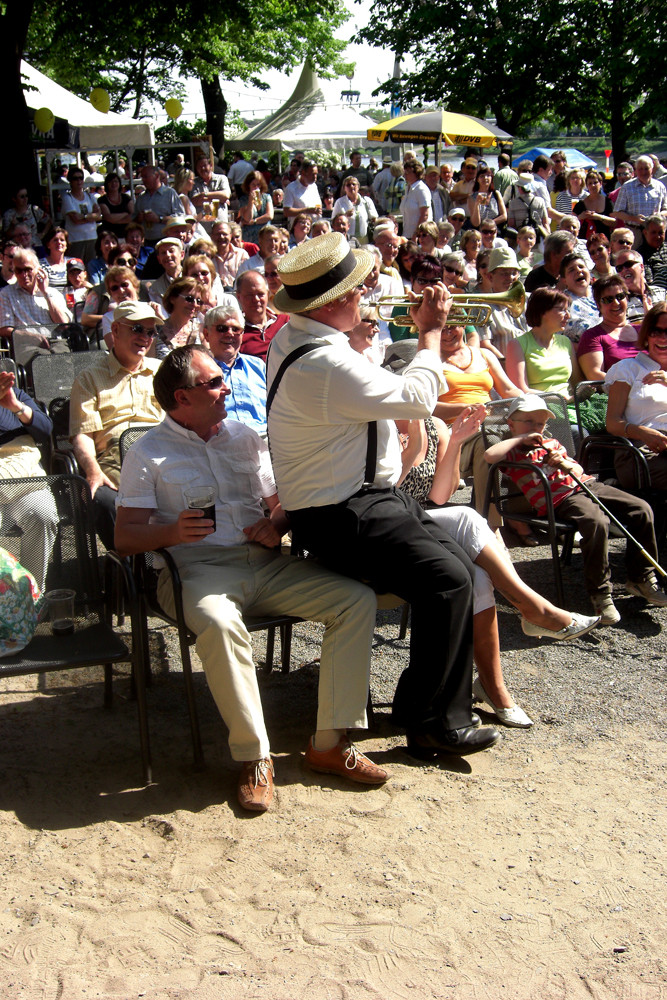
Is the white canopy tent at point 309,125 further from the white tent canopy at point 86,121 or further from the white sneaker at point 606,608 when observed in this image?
the white sneaker at point 606,608

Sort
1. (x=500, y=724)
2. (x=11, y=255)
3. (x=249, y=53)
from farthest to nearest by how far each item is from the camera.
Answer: (x=249, y=53) < (x=11, y=255) < (x=500, y=724)

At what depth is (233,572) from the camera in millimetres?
3547

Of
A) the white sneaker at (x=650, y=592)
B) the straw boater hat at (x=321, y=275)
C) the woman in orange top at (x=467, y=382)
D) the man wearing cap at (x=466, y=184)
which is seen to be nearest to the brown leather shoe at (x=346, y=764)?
the straw boater hat at (x=321, y=275)

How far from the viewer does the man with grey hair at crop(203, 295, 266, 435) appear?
5.12 meters

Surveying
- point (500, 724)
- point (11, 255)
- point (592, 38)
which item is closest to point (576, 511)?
point (500, 724)

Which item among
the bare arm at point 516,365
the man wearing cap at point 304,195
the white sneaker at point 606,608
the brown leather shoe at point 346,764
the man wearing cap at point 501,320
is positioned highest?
the man wearing cap at point 304,195

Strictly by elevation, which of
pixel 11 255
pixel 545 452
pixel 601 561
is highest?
pixel 11 255

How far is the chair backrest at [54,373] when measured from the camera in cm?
603

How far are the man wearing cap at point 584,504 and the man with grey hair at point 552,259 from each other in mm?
3611

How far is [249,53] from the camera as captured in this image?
33156 mm

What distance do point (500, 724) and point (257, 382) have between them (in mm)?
2377

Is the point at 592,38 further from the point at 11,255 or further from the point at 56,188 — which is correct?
the point at 11,255

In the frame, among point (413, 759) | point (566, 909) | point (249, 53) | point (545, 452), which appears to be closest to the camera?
point (566, 909)

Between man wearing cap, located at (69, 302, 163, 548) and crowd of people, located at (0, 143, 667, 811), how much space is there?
0.01 m
